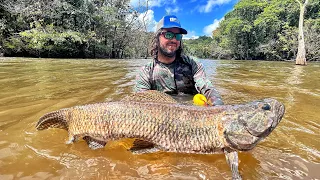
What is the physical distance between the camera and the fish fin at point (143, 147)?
7.87 ft

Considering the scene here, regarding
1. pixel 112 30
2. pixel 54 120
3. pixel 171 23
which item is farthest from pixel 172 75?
pixel 112 30

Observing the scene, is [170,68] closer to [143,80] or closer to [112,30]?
[143,80]

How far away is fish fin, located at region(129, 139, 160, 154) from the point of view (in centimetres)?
240

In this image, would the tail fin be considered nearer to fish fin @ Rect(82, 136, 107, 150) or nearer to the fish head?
fish fin @ Rect(82, 136, 107, 150)

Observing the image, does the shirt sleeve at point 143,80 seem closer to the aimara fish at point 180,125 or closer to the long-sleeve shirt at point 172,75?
the long-sleeve shirt at point 172,75

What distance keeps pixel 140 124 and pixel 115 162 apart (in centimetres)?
50

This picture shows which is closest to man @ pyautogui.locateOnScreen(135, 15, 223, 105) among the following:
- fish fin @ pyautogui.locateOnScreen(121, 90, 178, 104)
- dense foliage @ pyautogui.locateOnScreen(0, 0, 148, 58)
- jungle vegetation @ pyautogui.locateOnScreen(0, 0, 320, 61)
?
fish fin @ pyautogui.locateOnScreen(121, 90, 178, 104)

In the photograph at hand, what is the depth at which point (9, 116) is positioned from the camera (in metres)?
3.64

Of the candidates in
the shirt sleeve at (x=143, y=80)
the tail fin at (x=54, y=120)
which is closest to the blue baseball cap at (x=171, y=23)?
the shirt sleeve at (x=143, y=80)

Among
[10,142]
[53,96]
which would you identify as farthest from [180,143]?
[53,96]

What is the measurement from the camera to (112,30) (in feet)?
122

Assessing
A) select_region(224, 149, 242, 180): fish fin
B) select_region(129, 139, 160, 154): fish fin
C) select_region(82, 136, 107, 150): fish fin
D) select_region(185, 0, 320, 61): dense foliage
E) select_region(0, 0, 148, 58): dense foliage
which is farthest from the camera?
select_region(185, 0, 320, 61): dense foliage

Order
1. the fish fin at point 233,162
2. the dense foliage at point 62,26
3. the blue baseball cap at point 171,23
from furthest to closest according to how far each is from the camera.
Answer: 1. the dense foliage at point 62,26
2. the blue baseball cap at point 171,23
3. the fish fin at point 233,162

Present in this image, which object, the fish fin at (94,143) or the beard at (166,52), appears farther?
the beard at (166,52)
